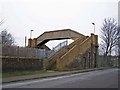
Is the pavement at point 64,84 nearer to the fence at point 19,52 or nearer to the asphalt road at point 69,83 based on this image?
the asphalt road at point 69,83

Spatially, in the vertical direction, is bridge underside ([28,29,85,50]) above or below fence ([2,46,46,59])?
above

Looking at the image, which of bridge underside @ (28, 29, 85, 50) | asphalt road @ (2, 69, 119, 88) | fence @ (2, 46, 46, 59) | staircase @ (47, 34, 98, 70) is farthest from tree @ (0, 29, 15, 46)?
asphalt road @ (2, 69, 119, 88)

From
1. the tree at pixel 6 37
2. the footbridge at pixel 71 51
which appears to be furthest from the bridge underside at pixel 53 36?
the tree at pixel 6 37

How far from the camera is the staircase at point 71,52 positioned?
39844 millimetres

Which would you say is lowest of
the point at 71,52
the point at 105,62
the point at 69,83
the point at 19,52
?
the point at 69,83

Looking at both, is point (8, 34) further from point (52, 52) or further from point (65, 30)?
point (52, 52)

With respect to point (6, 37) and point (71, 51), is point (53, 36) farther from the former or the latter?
point (6, 37)

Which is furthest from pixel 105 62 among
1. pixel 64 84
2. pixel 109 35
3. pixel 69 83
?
pixel 64 84

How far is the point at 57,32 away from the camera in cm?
5869

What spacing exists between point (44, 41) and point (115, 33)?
20827 mm

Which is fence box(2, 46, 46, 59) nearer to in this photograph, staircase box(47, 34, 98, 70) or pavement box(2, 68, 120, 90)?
staircase box(47, 34, 98, 70)

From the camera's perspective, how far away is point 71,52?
1720 inches

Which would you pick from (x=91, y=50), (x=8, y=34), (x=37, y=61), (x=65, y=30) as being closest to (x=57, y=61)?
(x=37, y=61)

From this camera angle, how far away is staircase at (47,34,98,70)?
39844 mm
